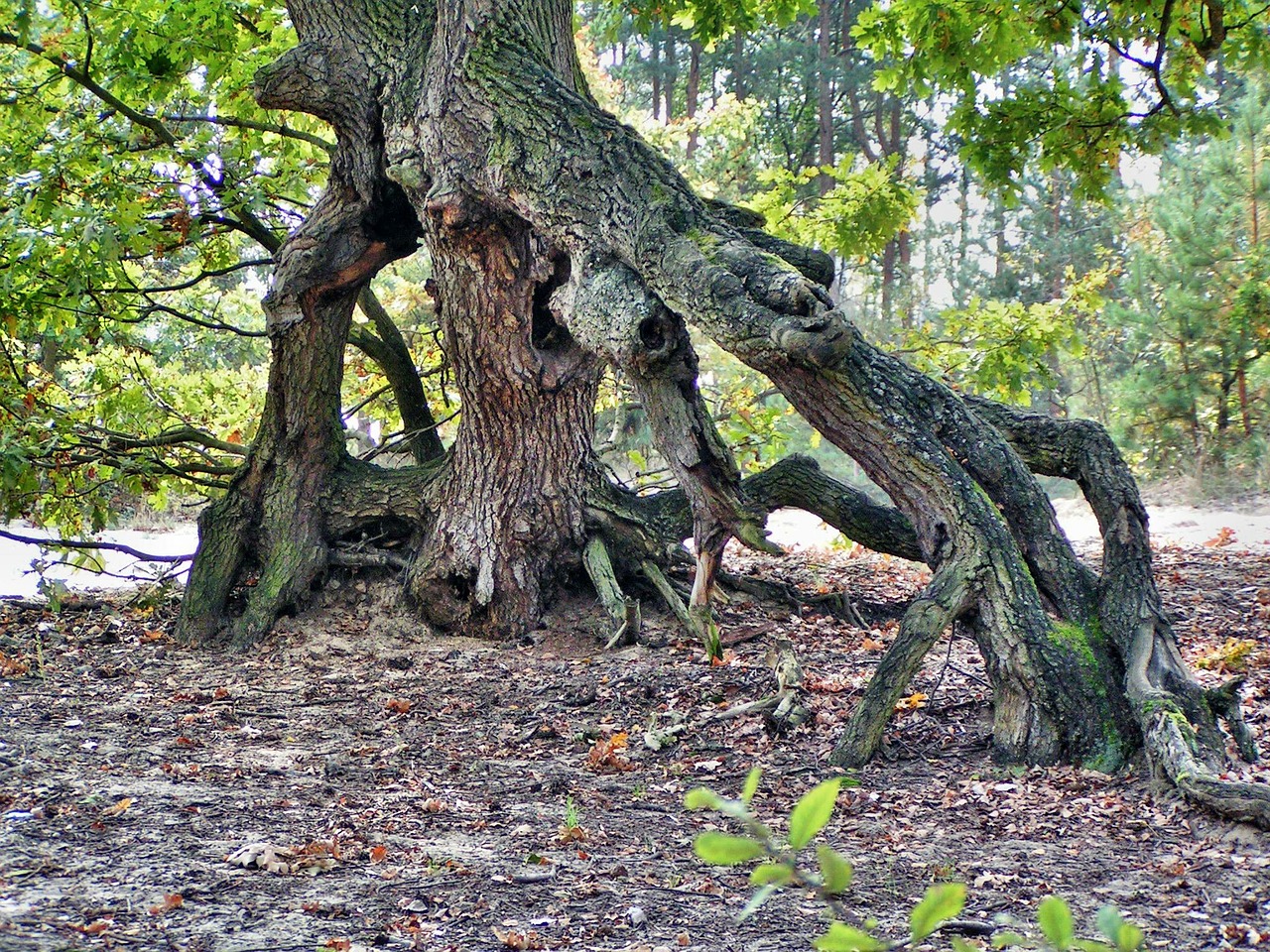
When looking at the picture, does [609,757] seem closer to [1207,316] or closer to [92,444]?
[92,444]

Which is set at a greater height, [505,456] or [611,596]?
[505,456]

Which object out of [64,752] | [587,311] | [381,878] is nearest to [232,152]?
[587,311]

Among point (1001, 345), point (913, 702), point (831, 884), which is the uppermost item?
point (1001, 345)

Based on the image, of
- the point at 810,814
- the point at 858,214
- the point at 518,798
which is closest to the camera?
the point at 810,814

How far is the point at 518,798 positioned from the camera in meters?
4.60

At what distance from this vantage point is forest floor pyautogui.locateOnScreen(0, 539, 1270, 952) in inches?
126

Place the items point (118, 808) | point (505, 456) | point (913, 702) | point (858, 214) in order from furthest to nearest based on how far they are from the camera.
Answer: point (858, 214) < point (505, 456) < point (913, 702) < point (118, 808)

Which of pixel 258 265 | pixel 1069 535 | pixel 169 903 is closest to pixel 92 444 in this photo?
pixel 258 265

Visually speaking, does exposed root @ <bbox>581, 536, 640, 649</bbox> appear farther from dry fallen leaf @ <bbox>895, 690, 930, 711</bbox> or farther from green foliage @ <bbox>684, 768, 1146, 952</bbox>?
green foliage @ <bbox>684, 768, 1146, 952</bbox>

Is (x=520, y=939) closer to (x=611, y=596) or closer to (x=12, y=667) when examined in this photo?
(x=611, y=596)

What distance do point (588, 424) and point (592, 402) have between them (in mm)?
161

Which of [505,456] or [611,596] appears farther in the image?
[505,456]

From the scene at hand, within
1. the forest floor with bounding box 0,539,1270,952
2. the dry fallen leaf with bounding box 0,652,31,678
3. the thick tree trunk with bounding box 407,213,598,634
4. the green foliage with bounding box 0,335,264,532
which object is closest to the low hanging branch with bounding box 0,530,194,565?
the green foliage with bounding box 0,335,264,532

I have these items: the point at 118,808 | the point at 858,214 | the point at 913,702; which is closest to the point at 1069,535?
the point at 858,214
